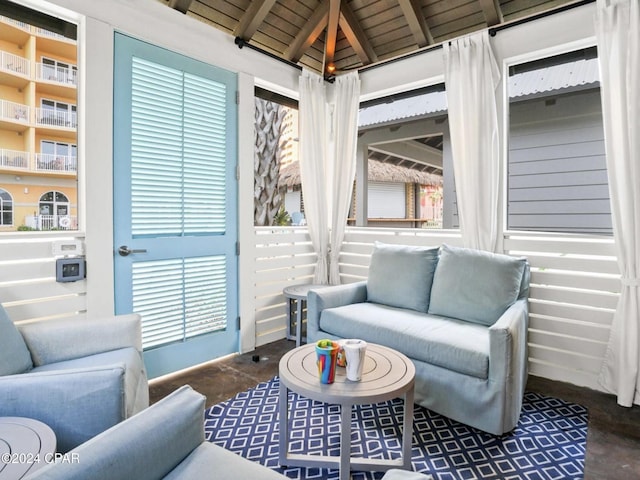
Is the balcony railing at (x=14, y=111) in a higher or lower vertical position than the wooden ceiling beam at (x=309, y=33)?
lower

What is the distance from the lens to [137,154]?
8.45 ft

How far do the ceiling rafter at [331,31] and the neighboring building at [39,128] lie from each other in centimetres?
202

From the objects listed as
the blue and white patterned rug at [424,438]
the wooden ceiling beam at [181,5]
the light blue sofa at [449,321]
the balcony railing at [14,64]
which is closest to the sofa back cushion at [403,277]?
the light blue sofa at [449,321]

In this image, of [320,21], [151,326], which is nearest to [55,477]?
[151,326]

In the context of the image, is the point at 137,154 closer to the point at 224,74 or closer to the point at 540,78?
the point at 224,74

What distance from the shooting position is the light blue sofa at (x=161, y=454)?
32.5 inches

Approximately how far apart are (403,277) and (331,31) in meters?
2.31

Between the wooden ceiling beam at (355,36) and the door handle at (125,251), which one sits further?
the wooden ceiling beam at (355,36)

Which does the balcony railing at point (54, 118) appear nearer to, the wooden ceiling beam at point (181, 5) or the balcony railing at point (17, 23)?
the balcony railing at point (17, 23)

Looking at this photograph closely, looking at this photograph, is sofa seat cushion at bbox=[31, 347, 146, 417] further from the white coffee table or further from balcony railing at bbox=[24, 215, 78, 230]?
balcony railing at bbox=[24, 215, 78, 230]

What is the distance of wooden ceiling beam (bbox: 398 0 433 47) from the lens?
10.2 feet

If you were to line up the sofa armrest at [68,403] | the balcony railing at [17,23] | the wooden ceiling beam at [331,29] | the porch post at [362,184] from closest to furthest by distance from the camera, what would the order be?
the sofa armrest at [68,403]
the balcony railing at [17,23]
the wooden ceiling beam at [331,29]
the porch post at [362,184]

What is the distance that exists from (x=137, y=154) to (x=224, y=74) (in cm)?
103

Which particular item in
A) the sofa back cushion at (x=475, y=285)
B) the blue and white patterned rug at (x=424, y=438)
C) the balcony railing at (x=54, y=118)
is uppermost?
the balcony railing at (x=54, y=118)
